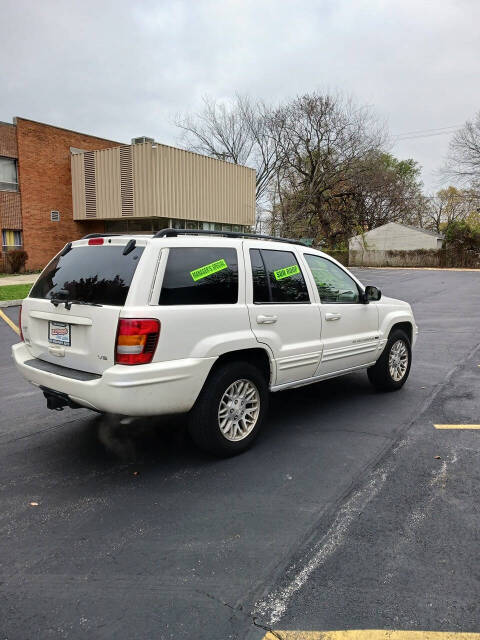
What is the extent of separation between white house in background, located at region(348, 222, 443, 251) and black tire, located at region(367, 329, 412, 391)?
4575 centimetres

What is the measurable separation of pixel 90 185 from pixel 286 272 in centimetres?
2549

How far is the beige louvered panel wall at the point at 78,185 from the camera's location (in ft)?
89.8

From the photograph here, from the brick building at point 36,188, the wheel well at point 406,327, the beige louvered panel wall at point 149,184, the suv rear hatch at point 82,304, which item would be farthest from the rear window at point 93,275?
the brick building at point 36,188

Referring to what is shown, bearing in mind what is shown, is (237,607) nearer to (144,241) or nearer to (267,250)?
(144,241)

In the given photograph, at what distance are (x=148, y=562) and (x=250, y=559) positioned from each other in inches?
22.5

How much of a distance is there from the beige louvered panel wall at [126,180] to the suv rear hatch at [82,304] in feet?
74.0

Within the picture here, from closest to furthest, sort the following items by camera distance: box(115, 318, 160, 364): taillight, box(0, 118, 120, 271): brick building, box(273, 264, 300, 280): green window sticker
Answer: box(115, 318, 160, 364): taillight
box(273, 264, 300, 280): green window sticker
box(0, 118, 120, 271): brick building

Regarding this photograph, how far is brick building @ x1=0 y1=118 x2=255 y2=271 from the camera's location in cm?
2533

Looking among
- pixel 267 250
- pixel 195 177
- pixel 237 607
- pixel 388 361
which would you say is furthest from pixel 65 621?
pixel 195 177

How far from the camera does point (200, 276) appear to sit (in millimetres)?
3793

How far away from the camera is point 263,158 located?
45500 mm

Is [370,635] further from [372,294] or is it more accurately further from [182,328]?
[372,294]

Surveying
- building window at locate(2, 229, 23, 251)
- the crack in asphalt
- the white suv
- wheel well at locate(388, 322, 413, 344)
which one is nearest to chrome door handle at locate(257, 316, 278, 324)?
the white suv

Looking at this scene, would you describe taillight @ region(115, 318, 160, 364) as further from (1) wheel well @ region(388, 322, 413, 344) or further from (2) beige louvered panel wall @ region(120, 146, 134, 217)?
(2) beige louvered panel wall @ region(120, 146, 134, 217)
